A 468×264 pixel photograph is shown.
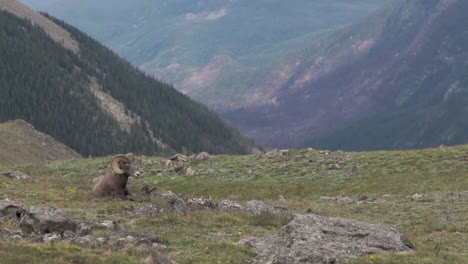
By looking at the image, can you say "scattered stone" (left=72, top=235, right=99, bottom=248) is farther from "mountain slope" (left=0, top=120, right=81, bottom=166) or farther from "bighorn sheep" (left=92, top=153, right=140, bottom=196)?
"mountain slope" (left=0, top=120, right=81, bottom=166)

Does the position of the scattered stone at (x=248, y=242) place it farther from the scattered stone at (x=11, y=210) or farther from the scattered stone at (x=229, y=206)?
the scattered stone at (x=11, y=210)

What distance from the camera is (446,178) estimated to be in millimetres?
41531

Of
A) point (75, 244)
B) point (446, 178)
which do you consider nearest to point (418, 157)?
point (446, 178)

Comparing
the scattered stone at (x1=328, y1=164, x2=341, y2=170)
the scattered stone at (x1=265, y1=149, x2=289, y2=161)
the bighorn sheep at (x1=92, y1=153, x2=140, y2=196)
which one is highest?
the scattered stone at (x1=265, y1=149, x2=289, y2=161)

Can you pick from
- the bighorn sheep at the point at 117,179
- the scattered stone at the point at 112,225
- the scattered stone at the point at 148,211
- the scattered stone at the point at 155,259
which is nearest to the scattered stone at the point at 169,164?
the bighorn sheep at the point at 117,179

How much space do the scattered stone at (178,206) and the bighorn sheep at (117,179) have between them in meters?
5.00

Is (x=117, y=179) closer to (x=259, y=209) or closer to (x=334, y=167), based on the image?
(x=259, y=209)

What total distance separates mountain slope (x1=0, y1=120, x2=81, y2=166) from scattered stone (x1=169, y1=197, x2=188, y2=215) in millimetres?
67711

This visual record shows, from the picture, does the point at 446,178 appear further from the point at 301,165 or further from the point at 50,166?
the point at 50,166

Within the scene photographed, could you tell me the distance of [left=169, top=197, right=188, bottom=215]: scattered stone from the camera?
26.2m

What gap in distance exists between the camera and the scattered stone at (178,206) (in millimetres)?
26169

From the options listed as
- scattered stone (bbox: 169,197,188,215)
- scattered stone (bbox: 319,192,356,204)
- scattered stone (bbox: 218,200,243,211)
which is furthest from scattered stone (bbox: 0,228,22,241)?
scattered stone (bbox: 319,192,356,204)

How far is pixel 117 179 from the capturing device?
3188 cm

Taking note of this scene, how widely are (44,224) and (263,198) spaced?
23497 mm
